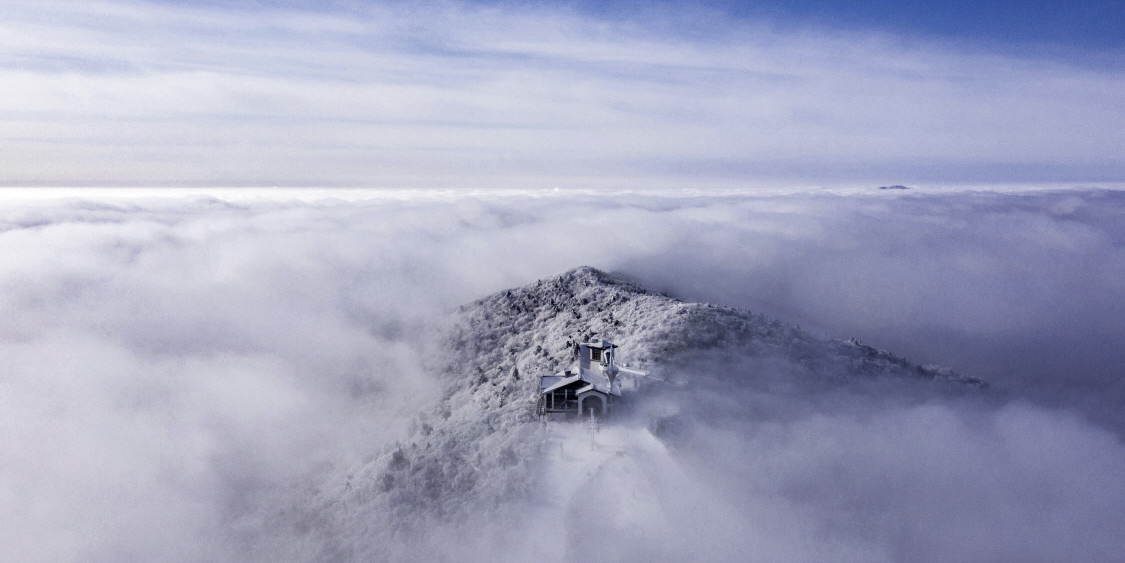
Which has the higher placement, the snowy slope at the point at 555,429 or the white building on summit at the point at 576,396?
the white building on summit at the point at 576,396

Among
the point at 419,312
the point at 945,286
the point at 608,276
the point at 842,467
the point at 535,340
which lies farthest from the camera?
the point at 945,286

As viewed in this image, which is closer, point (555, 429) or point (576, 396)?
point (555, 429)

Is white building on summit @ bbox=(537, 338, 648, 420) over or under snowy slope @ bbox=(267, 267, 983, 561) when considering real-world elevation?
over

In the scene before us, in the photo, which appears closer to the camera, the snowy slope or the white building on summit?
the snowy slope

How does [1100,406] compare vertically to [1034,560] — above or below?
below

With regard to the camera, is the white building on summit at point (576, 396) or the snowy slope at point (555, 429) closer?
the snowy slope at point (555, 429)

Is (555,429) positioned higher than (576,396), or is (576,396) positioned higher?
(576,396)

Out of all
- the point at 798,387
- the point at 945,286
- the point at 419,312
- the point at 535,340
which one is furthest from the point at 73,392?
the point at 945,286

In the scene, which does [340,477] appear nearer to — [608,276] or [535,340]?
[535,340]
